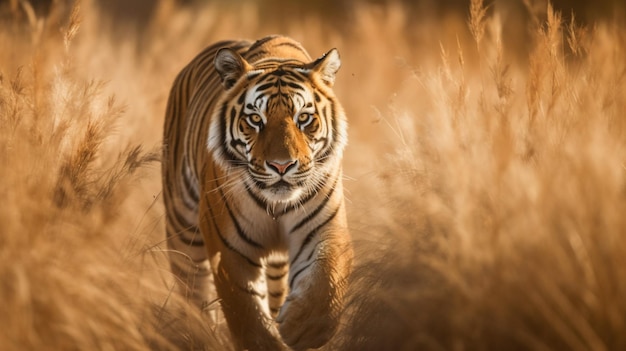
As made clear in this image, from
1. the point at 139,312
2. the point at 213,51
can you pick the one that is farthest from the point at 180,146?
the point at 139,312

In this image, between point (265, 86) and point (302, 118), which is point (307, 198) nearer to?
point (302, 118)

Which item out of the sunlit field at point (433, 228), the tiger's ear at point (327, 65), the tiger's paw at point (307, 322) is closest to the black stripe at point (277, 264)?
the sunlit field at point (433, 228)

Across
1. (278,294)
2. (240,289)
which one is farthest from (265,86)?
(278,294)

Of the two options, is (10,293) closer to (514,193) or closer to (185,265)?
(514,193)

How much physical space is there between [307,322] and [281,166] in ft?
2.13

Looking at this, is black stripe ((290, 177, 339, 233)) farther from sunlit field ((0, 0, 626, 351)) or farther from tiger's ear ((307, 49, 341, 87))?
tiger's ear ((307, 49, 341, 87))

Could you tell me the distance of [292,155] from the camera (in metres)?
3.97

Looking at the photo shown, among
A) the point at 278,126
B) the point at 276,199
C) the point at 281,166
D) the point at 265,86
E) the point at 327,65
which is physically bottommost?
the point at 276,199

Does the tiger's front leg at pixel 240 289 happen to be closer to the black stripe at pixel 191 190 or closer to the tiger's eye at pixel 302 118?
the tiger's eye at pixel 302 118

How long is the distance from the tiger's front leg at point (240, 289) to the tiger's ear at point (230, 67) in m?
0.60

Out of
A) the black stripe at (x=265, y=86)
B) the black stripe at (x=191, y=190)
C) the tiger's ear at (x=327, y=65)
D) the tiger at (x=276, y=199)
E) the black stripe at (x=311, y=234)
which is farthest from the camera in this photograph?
the black stripe at (x=191, y=190)

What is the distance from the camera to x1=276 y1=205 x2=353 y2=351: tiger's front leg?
12.5 ft

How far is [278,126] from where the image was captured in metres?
4.10

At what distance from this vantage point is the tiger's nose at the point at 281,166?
3963 millimetres
